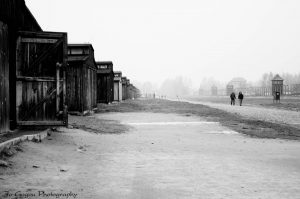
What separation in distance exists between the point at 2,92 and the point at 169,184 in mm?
5010

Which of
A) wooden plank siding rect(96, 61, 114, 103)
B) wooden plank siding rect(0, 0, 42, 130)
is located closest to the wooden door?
wooden plank siding rect(96, 61, 114, 103)

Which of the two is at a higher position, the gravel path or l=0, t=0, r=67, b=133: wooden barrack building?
l=0, t=0, r=67, b=133: wooden barrack building

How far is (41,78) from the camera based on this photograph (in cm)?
958

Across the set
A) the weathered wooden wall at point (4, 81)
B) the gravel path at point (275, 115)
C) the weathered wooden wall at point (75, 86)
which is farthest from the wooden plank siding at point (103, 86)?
the weathered wooden wall at point (4, 81)

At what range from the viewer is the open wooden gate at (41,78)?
9383mm

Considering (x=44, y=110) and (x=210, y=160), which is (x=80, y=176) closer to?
(x=210, y=160)

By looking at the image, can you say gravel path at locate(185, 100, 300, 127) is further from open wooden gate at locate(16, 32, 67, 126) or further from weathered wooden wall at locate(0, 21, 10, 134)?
weathered wooden wall at locate(0, 21, 10, 134)

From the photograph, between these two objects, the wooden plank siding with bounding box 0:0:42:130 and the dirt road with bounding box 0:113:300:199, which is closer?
the dirt road with bounding box 0:113:300:199

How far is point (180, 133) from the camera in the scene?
39.2 ft

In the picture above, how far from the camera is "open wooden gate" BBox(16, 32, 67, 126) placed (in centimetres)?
938

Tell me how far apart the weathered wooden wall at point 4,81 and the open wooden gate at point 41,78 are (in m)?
0.81

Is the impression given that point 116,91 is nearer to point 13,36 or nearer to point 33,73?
point 33,73

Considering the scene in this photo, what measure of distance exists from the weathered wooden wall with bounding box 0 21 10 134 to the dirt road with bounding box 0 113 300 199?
116cm

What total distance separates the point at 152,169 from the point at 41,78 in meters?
4.86
